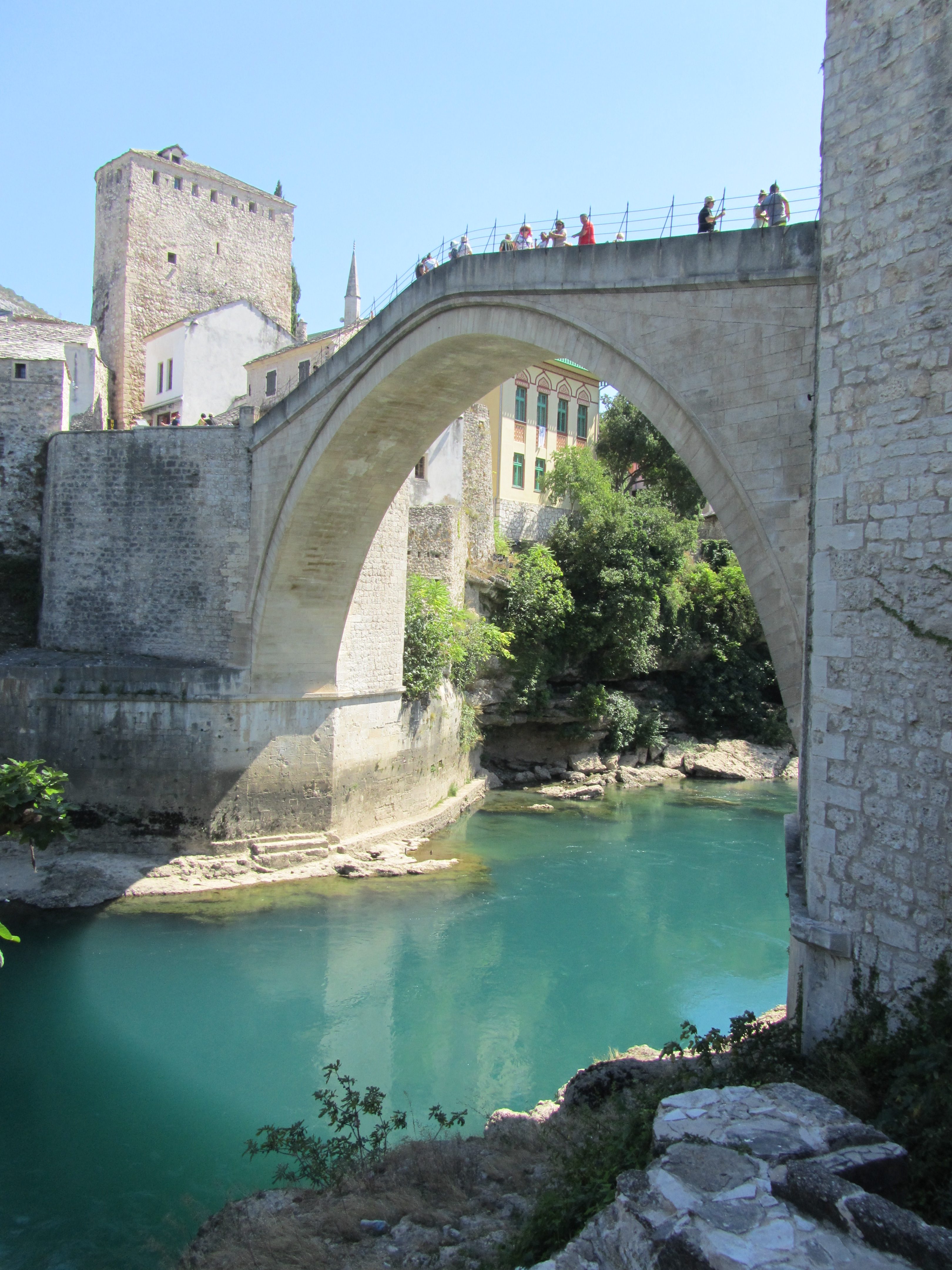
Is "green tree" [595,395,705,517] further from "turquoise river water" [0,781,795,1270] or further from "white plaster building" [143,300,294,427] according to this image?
"turquoise river water" [0,781,795,1270]

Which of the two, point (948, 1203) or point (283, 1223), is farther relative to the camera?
point (283, 1223)

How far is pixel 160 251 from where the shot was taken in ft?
67.0

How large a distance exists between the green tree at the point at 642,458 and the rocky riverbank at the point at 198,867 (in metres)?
12.8

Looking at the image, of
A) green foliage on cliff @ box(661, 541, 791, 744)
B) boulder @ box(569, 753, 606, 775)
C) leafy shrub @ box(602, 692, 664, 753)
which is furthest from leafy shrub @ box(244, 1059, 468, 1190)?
green foliage on cliff @ box(661, 541, 791, 744)

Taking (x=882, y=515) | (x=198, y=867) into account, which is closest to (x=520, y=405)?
(x=198, y=867)

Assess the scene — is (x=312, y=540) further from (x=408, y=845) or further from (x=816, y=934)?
(x=816, y=934)

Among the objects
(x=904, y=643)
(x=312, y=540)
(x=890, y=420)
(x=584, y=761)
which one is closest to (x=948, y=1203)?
(x=904, y=643)

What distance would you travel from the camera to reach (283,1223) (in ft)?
15.1

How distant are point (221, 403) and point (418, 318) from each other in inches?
416

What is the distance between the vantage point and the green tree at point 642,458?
74.2 ft

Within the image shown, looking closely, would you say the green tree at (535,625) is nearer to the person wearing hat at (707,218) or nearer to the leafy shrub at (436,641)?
the leafy shrub at (436,641)

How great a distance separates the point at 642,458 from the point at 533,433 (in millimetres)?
2955

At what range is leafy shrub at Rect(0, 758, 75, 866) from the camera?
727cm

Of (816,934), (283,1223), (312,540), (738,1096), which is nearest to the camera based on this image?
(738,1096)
